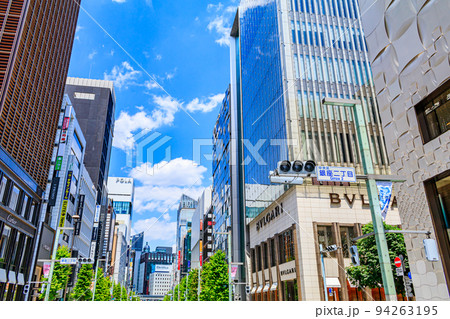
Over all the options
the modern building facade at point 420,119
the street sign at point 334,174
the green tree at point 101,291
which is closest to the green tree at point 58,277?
the green tree at point 101,291

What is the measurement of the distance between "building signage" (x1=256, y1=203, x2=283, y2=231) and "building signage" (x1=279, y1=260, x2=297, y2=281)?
5.31 m

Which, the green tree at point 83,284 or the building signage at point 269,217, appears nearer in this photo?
the building signage at point 269,217

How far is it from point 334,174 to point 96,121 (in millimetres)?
94123

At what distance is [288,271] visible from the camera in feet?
111

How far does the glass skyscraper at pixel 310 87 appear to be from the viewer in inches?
1351

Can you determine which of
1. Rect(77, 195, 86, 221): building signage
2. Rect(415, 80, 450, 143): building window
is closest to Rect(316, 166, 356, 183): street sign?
Rect(415, 80, 450, 143): building window

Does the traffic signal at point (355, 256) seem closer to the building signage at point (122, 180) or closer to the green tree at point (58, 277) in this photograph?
the green tree at point (58, 277)

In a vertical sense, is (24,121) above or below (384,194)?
above

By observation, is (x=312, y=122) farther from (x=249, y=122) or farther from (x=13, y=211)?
(x=13, y=211)

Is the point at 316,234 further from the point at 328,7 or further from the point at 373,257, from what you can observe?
the point at 328,7

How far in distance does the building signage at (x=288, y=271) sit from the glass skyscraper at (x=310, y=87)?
7286 mm

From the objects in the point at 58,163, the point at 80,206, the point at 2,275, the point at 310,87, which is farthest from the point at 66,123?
the point at 310,87

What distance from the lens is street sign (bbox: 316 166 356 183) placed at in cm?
820

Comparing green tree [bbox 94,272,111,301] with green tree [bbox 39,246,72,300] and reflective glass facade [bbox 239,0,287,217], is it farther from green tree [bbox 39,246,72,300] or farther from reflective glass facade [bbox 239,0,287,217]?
reflective glass facade [bbox 239,0,287,217]
